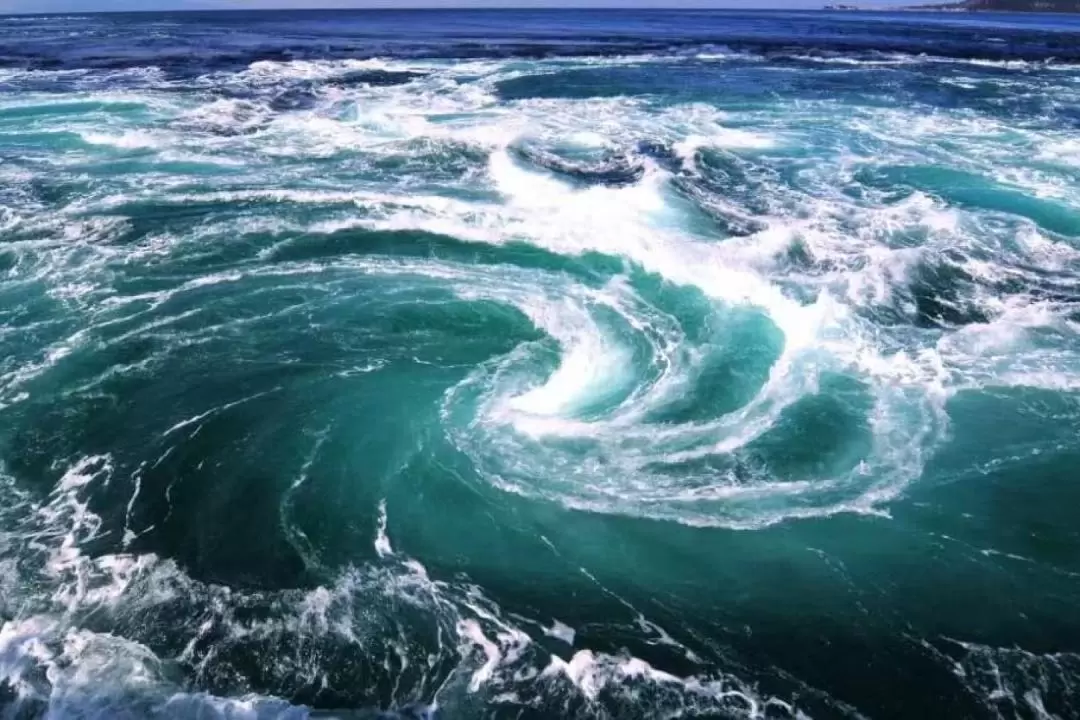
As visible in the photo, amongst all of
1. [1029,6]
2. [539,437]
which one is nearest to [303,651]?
[539,437]

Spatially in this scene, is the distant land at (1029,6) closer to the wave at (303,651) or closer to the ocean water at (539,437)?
the ocean water at (539,437)

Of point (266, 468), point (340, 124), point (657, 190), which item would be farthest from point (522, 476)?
point (340, 124)

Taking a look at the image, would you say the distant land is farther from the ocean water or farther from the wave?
the wave

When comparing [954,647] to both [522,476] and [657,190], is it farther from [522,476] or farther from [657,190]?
[657,190]

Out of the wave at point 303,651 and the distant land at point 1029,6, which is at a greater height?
the distant land at point 1029,6

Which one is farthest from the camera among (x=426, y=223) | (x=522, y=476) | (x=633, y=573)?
(x=426, y=223)

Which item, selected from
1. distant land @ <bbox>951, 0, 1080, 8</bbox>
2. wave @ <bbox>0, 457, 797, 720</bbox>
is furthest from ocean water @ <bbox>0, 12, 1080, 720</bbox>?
distant land @ <bbox>951, 0, 1080, 8</bbox>

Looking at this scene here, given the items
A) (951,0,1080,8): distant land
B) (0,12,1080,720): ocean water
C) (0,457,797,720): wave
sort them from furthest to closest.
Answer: (951,0,1080,8): distant land < (0,12,1080,720): ocean water < (0,457,797,720): wave

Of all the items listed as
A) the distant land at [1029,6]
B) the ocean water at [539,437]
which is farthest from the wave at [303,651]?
the distant land at [1029,6]
